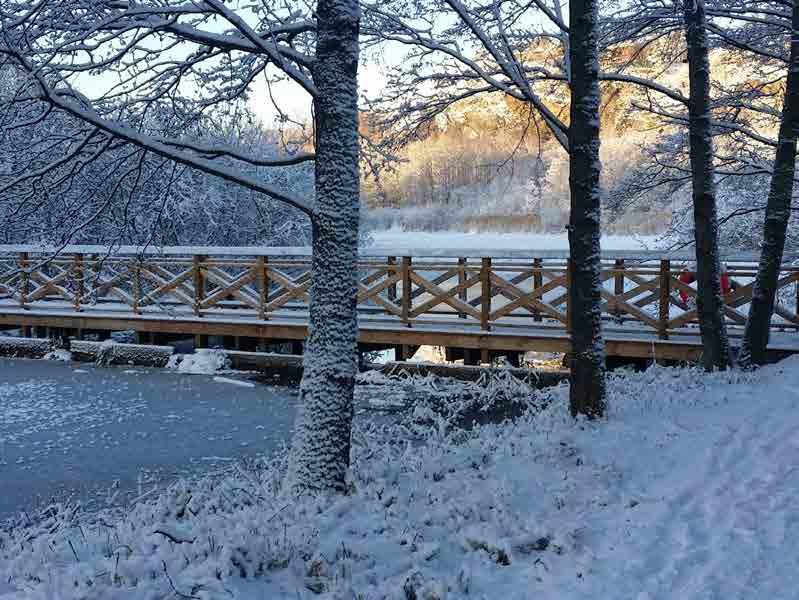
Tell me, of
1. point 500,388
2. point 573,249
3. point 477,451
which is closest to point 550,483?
point 477,451

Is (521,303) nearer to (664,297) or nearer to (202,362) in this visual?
(664,297)

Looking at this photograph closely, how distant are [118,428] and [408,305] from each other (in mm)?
4450

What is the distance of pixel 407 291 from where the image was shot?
1124cm

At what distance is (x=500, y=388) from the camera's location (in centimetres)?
987

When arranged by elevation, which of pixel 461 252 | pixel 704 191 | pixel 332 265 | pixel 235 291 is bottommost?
pixel 235 291

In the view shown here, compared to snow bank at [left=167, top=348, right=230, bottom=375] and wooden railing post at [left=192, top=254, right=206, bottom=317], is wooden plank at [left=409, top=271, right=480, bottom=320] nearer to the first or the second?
snow bank at [left=167, top=348, right=230, bottom=375]

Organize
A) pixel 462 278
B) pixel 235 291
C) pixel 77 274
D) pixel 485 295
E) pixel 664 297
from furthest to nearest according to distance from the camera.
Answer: pixel 77 274 < pixel 235 291 < pixel 462 278 < pixel 485 295 < pixel 664 297

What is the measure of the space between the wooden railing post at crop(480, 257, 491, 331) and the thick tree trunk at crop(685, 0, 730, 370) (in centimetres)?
324

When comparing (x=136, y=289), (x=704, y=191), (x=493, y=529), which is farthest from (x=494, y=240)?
(x=493, y=529)

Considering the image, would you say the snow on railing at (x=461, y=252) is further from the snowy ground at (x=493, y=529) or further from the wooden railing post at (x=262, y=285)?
the snowy ground at (x=493, y=529)

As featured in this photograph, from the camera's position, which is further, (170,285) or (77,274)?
(77,274)

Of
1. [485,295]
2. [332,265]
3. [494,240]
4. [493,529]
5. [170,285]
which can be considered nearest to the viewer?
[493,529]

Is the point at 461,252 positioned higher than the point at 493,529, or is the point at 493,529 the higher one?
the point at 461,252

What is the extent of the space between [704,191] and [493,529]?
5.24 m
